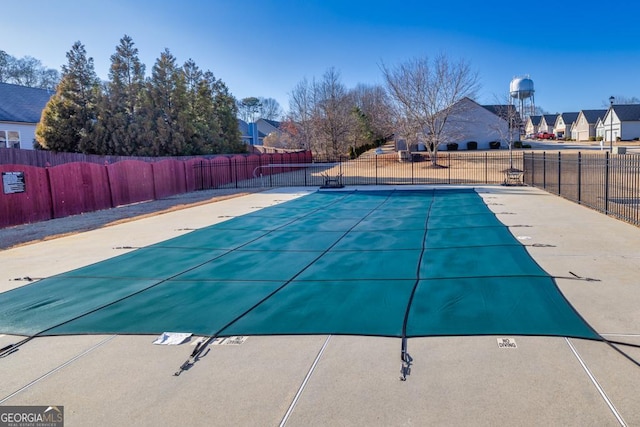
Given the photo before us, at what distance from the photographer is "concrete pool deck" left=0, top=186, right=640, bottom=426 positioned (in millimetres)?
3023

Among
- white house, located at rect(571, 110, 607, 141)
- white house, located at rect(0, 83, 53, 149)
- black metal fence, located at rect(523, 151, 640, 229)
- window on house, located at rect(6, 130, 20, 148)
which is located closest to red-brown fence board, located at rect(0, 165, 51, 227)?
white house, located at rect(0, 83, 53, 149)

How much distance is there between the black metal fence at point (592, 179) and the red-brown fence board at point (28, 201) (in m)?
15.5

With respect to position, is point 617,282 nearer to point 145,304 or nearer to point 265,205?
point 145,304

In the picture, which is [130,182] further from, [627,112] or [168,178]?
[627,112]

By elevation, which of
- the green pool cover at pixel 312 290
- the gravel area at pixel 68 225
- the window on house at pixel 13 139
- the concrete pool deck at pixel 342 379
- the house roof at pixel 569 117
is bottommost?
the concrete pool deck at pixel 342 379

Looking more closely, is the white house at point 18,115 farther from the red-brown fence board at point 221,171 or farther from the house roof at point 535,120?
the house roof at point 535,120

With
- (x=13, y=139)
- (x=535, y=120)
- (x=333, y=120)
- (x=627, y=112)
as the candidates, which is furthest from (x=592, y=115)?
(x=13, y=139)

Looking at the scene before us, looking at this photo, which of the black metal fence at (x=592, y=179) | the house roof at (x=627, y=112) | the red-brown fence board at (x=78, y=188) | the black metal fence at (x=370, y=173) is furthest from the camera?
the house roof at (x=627, y=112)

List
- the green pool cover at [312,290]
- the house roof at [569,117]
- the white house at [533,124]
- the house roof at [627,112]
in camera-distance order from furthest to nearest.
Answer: the white house at [533,124] → the house roof at [569,117] → the house roof at [627,112] → the green pool cover at [312,290]

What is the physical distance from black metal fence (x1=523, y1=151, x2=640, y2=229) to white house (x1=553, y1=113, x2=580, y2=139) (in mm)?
66636

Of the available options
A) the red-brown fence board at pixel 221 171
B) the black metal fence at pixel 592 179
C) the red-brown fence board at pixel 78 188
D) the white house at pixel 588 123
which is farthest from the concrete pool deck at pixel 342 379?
the white house at pixel 588 123

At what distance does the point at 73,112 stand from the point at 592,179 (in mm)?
24968

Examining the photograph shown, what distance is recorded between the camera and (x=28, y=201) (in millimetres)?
13828

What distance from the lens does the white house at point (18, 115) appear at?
25.9m
